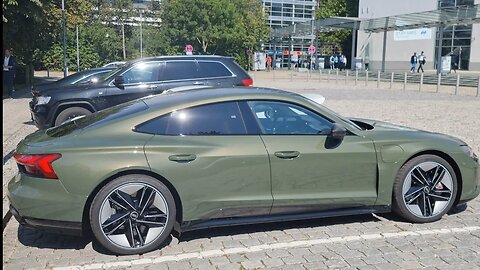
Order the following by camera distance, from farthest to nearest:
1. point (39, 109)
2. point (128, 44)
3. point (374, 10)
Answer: point (128, 44) → point (374, 10) → point (39, 109)

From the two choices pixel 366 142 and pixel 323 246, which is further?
pixel 366 142

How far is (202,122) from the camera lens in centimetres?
425

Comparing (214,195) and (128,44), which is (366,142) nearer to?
(214,195)

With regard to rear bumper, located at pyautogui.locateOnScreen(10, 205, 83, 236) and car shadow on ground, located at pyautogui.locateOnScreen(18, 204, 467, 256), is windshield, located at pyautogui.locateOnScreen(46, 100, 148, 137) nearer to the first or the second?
rear bumper, located at pyautogui.locateOnScreen(10, 205, 83, 236)

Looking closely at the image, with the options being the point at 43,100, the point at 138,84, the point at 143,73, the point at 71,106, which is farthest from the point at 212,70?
the point at 43,100

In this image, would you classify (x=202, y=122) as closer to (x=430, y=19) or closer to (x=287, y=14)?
(x=430, y=19)

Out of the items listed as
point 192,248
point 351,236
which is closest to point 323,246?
point 351,236

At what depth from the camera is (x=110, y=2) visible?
60500mm

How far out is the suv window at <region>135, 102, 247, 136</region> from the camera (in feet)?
13.6

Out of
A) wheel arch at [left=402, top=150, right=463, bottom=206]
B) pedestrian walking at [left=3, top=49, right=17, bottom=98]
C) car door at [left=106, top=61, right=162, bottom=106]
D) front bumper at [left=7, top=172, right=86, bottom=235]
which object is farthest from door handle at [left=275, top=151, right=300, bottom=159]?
pedestrian walking at [left=3, top=49, right=17, bottom=98]

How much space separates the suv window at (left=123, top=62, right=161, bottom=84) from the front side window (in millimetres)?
5294

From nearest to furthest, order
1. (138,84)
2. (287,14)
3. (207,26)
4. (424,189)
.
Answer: (424,189) < (138,84) < (207,26) < (287,14)

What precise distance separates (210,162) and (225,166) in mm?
143

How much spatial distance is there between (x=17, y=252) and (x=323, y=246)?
2.77m
